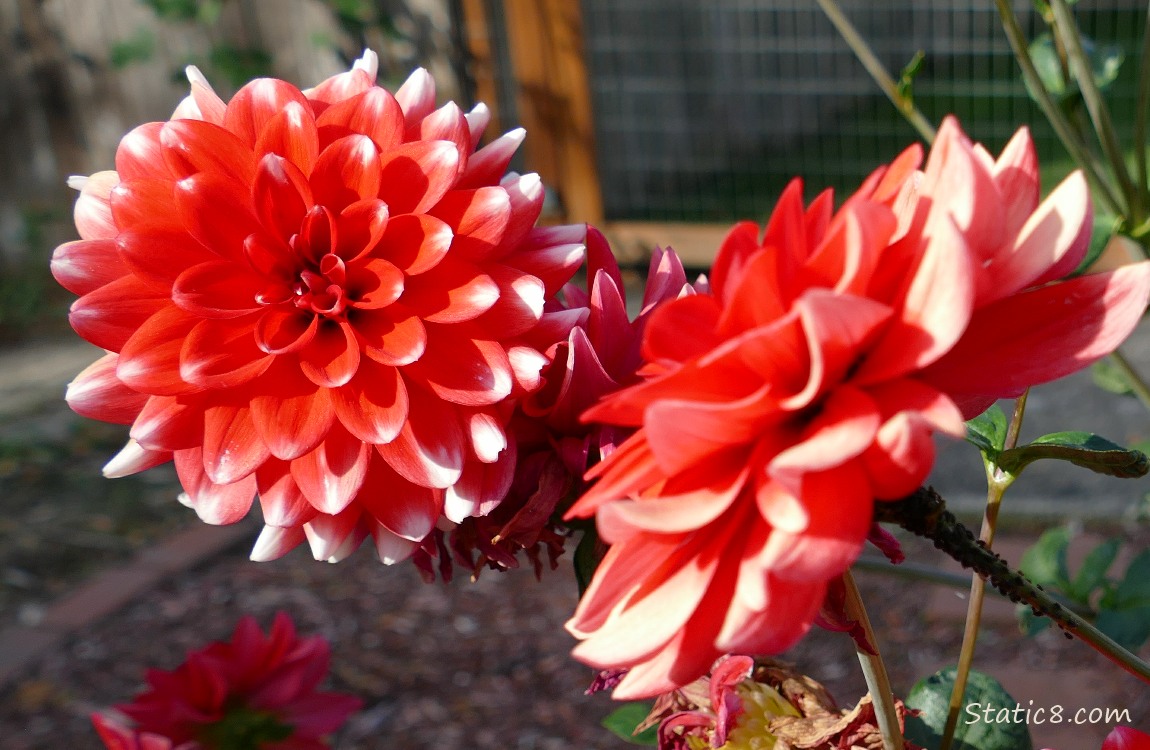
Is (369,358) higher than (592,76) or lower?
higher

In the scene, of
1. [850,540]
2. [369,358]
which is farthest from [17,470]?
[850,540]

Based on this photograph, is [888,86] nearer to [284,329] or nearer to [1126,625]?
[1126,625]

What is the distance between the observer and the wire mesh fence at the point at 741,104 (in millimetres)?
4051

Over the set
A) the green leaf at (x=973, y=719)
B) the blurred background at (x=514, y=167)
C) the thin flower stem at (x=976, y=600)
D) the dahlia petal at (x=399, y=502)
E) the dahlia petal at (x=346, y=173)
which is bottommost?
the blurred background at (x=514, y=167)

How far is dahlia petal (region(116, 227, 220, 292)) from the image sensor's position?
1.48ft

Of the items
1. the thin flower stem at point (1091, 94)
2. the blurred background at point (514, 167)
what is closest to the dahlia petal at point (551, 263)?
the thin flower stem at point (1091, 94)

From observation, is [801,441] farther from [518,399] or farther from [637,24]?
[637,24]

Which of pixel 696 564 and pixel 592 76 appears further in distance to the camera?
pixel 592 76

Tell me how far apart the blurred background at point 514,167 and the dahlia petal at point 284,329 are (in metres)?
0.80

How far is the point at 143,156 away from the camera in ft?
1.58

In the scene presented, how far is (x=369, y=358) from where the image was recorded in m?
0.48

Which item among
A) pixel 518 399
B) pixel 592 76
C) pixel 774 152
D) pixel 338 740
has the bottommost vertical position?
pixel 338 740

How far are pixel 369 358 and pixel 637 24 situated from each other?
3.95 m

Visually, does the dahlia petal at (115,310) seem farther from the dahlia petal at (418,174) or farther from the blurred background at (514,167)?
the blurred background at (514,167)
